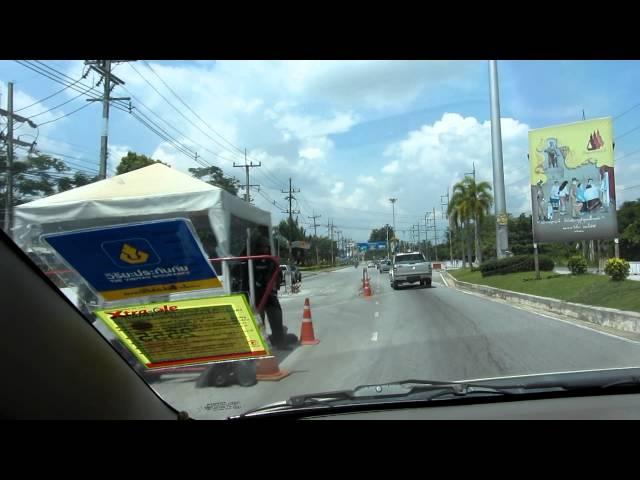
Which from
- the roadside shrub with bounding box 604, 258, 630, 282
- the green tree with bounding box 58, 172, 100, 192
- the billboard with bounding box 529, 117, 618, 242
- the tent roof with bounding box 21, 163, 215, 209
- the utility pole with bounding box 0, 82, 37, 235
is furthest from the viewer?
the billboard with bounding box 529, 117, 618, 242

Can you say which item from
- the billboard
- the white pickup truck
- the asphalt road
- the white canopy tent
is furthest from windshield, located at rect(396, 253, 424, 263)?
the white canopy tent

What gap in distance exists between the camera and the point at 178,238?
22.0 feet

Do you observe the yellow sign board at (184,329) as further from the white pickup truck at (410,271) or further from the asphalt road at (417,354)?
the white pickup truck at (410,271)

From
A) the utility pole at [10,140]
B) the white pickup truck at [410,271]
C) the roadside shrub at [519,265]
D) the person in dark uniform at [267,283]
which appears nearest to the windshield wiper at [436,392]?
the utility pole at [10,140]

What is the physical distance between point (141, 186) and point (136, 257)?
5.02 ft

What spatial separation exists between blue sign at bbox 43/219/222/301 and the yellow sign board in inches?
12.3

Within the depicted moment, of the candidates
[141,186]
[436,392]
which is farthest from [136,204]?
[436,392]

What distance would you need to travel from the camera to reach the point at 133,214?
7.94 meters

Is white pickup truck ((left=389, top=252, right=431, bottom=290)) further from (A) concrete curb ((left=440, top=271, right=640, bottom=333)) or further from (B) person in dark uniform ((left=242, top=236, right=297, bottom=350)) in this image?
(B) person in dark uniform ((left=242, top=236, right=297, bottom=350))

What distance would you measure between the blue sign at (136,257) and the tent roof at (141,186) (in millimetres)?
875

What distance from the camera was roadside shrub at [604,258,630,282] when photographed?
57.7ft
